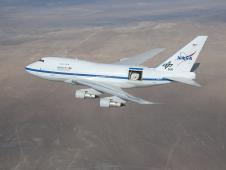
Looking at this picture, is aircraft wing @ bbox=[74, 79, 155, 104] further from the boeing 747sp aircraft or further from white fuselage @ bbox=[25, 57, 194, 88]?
white fuselage @ bbox=[25, 57, 194, 88]

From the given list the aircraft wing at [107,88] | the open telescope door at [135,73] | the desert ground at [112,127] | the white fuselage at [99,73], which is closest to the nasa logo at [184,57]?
the white fuselage at [99,73]

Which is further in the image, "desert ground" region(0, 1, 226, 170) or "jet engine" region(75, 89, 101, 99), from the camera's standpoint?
"jet engine" region(75, 89, 101, 99)

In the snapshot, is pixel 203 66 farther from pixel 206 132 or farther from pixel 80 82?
pixel 80 82

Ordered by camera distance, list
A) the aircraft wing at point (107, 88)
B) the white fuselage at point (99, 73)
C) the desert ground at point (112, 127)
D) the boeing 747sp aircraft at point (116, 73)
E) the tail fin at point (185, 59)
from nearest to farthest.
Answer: the desert ground at point (112, 127) → the aircraft wing at point (107, 88) → the tail fin at point (185, 59) → the boeing 747sp aircraft at point (116, 73) → the white fuselage at point (99, 73)

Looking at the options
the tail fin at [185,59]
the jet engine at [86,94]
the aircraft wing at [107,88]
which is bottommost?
the jet engine at [86,94]

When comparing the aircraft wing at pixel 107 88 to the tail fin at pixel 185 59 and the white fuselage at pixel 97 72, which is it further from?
the tail fin at pixel 185 59

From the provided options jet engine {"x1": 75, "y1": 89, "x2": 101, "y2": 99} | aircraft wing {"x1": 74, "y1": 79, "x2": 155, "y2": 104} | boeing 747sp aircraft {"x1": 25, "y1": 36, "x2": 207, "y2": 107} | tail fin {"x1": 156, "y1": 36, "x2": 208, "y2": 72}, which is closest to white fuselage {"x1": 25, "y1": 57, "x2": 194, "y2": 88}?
boeing 747sp aircraft {"x1": 25, "y1": 36, "x2": 207, "y2": 107}

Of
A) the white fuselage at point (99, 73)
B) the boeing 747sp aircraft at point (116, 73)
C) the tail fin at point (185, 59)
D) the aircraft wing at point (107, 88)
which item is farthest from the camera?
the white fuselage at point (99, 73)

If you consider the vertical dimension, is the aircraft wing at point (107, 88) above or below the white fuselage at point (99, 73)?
below
